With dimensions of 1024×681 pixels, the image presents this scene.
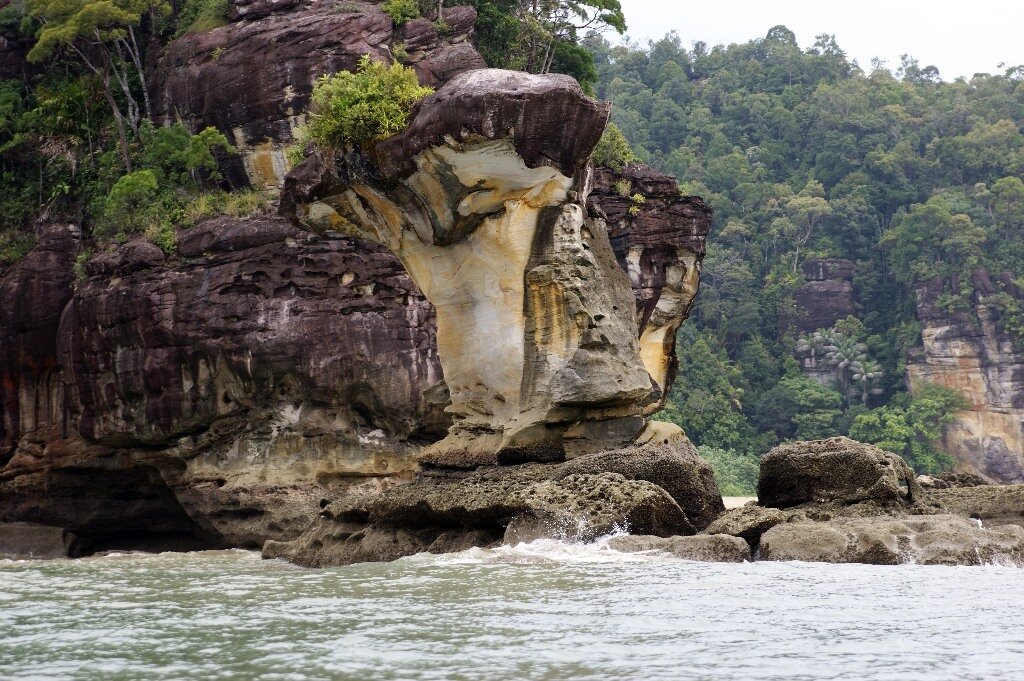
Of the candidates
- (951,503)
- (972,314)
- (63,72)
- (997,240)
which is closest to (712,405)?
(972,314)

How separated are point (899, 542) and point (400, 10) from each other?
56.4ft

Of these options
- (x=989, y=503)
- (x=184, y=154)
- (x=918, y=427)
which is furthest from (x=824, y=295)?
(x=989, y=503)

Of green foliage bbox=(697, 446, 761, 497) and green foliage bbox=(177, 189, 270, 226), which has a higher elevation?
green foliage bbox=(177, 189, 270, 226)

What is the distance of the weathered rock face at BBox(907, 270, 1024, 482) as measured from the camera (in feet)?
168

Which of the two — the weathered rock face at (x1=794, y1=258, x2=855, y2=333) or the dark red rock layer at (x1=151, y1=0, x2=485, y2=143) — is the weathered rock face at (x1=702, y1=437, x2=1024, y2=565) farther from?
the weathered rock face at (x1=794, y1=258, x2=855, y2=333)

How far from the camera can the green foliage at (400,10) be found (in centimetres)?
2558

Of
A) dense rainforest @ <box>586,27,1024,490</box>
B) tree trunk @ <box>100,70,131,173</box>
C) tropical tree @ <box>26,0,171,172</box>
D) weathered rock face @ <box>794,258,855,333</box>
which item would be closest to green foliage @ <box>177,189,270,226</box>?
tree trunk @ <box>100,70,131,173</box>

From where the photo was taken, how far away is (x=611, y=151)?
954 inches

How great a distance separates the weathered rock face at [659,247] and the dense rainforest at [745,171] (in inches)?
53.3

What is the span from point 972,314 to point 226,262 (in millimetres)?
39716

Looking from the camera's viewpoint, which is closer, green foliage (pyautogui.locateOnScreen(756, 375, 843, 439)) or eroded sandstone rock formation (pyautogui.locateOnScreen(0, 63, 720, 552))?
eroded sandstone rock formation (pyautogui.locateOnScreen(0, 63, 720, 552))

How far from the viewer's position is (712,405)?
50.9m

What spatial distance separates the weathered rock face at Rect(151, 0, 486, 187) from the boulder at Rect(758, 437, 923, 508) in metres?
13.0

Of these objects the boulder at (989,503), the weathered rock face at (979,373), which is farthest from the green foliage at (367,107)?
the weathered rock face at (979,373)
